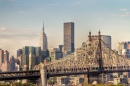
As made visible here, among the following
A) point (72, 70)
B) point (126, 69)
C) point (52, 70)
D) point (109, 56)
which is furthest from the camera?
point (109, 56)

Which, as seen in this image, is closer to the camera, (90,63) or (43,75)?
(43,75)

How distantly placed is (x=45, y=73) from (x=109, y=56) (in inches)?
1656

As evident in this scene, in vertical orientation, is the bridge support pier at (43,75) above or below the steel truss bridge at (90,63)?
below

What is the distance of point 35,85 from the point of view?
107625 millimetres

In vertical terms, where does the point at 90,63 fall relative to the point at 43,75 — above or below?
above

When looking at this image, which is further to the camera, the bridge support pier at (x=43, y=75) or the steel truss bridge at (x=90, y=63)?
the steel truss bridge at (x=90, y=63)

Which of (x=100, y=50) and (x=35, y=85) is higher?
(x=100, y=50)

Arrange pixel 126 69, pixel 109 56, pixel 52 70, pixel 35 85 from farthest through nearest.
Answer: pixel 109 56, pixel 126 69, pixel 52 70, pixel 35 85

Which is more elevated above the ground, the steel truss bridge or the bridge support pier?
the steel truss bridge

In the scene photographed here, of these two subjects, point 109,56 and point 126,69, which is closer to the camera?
point 126,69

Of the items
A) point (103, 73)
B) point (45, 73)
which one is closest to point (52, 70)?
point (45, 73)

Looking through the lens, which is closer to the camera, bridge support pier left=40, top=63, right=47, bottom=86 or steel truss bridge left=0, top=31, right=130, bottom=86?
bridge support pier left=40, top=63, right=47, bottom=86

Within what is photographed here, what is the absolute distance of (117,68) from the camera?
143 m

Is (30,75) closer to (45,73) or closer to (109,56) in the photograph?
(45,73)
